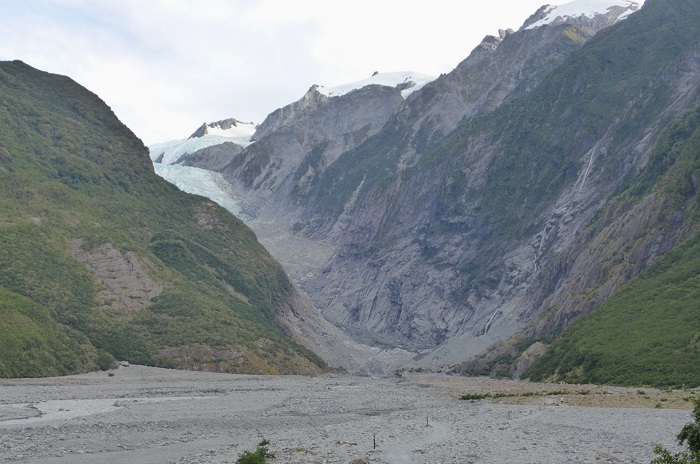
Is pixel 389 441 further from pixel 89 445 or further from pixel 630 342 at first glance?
pixel 630 342

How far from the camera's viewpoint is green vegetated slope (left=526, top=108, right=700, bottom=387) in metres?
73.1

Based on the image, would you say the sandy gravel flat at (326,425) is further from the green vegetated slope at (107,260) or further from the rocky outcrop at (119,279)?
the rocky outcrop at (119,279)

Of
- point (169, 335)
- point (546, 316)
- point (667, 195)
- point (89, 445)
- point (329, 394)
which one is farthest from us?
point (546, 316)

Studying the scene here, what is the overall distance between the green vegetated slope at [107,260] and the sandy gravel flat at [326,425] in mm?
20490

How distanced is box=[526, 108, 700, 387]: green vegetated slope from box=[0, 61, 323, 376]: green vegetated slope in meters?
40.0

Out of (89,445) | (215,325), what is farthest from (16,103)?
(89,445)

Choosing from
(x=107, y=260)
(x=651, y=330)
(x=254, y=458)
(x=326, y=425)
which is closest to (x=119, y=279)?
(x=107, y=260)

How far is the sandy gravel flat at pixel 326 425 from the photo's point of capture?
37500mm

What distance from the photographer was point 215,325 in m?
115

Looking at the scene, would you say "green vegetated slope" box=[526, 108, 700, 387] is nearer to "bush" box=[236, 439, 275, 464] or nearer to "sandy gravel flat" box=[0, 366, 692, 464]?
"sandy gravel flat" box=[0, 366, 692, 464]

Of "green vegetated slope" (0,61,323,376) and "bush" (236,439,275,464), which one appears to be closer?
"bush" (236,439,275,464)

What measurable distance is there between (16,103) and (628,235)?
10505cm

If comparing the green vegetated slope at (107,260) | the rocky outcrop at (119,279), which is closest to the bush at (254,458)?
the green vegetated slope at (107,260)

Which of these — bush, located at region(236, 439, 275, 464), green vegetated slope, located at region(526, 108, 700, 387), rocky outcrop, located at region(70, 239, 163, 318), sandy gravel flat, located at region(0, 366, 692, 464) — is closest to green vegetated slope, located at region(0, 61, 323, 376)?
rocky outcrop, located at region(70, 239, 163, 318)
